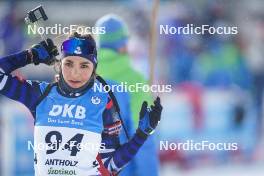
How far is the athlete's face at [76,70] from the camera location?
5.32m

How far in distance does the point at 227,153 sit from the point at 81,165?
7.56 m

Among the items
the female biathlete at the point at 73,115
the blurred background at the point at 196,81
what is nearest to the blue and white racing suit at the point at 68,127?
the female biathlete at the point at 73,115

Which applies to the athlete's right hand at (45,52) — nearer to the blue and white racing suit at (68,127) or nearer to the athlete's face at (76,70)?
the blue and white racing suit at (68,127)

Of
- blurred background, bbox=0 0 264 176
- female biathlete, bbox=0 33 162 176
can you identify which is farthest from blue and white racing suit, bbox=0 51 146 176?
blurred background, bbox=0 0 264 176

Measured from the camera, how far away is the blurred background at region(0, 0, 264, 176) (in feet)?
38.1

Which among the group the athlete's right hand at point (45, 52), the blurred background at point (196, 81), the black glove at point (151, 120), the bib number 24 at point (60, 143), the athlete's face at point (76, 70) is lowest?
the bib number 24 at point (60, 143)

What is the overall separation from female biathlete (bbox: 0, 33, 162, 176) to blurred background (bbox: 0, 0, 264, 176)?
495 cm

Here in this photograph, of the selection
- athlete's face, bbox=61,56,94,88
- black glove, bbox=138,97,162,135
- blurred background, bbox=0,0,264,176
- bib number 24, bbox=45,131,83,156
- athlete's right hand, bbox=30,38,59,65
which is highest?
blurred background, bbox=0,0,264,176

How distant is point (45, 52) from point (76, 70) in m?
0.29

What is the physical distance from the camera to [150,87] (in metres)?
6.32

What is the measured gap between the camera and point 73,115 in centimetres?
535

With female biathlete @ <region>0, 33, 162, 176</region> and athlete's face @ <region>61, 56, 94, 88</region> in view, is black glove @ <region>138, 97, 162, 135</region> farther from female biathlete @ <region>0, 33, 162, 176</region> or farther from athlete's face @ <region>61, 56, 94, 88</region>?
athlete's face @ <region>61, 56, 94, 88</region>

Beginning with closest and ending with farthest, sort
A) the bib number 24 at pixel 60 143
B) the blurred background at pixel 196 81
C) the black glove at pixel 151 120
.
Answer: the bib number 24 at pixel 60 143 < the black glove at pixel 151 120 < the blurred background at pixel 196 81

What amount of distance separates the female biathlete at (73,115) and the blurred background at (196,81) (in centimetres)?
495
